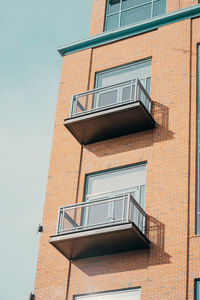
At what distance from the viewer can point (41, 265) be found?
22.9 meters

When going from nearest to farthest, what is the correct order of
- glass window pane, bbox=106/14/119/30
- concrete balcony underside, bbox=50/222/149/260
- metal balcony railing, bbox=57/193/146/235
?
concrete balcony underside, bbox=50/222/149/260, metal balcony railing, bbox=57/193/146/235, glass window pane, bbox=106/14/119/30

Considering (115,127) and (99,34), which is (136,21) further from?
(115,127)

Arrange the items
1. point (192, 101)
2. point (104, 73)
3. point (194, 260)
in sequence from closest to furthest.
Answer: point (194, 260), point (192, 101), point (104, 73)

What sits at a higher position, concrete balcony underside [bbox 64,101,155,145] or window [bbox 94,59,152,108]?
window [bbox 94,59,152,108]

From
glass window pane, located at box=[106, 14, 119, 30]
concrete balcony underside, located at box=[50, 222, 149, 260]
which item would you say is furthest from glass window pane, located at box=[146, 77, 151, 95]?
concrete balcony underside, located at box=[50, 222, 149, 260]

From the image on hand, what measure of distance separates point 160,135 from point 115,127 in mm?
1670

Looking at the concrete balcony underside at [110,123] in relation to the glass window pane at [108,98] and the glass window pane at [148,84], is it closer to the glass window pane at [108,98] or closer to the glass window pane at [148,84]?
the glass window pane at [108,98]

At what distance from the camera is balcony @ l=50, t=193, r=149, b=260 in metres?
21.2

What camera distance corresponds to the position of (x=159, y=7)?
27.7 meters

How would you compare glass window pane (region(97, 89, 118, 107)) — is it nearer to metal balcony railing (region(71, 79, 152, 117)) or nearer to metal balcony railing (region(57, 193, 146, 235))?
metal balcony railing (region(71, 79, 152, 117))

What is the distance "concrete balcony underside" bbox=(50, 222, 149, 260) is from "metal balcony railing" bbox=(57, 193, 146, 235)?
0.22m

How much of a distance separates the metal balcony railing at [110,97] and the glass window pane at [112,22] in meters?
4.22

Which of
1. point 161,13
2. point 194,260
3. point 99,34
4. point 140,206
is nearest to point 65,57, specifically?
point 99,34

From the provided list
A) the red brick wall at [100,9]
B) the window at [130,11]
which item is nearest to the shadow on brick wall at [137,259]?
the red brick wall at [100,9]
